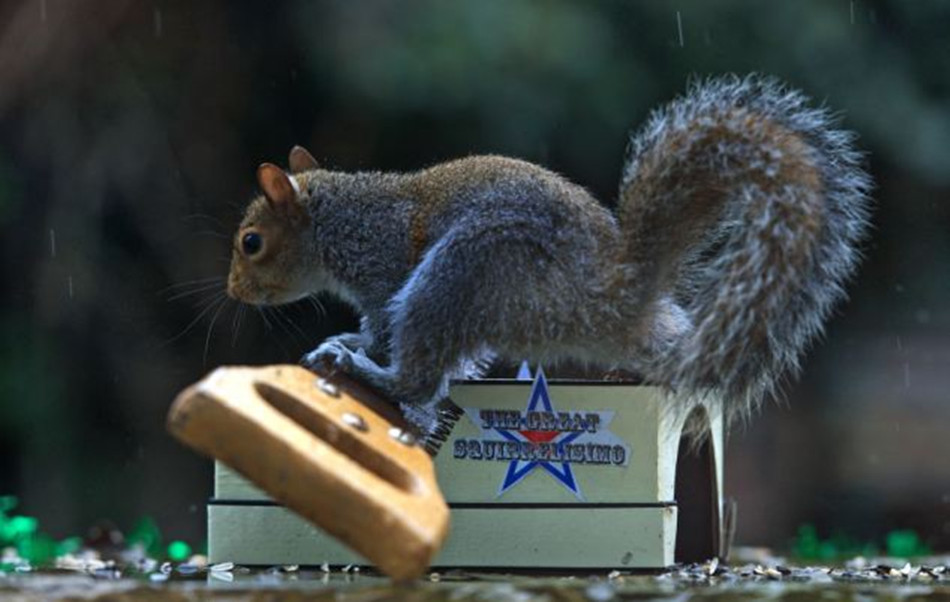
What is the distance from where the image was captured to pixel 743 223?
228 cm

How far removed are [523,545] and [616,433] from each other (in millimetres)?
196

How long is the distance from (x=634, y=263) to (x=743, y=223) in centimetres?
18

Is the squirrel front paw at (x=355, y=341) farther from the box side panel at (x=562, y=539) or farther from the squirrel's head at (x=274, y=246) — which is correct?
the box side panel at (x=562, y=539)

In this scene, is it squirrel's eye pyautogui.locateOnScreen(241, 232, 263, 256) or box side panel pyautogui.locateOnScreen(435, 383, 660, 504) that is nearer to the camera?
box side panel pyautogui.locateOnScreen(435, 383, 660, 504)

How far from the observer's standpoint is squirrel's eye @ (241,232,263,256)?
2695 mm

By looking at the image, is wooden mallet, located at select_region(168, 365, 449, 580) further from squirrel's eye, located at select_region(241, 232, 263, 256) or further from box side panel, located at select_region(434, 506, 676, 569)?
squirrel's eye, located at select_region(241, 232, 263, 256)

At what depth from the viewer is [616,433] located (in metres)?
2.24

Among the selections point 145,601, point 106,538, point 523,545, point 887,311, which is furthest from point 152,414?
point 145,601

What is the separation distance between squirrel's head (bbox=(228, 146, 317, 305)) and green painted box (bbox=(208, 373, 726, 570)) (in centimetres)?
50

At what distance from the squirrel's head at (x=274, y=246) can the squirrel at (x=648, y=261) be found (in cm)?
16

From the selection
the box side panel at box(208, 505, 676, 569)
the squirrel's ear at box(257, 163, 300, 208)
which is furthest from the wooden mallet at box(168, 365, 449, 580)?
the squirrel's ear at box(257, 163, 300, 208)

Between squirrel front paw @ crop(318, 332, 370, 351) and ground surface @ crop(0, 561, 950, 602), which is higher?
squirrel front paw @ crop(318, 332, 370, 351)

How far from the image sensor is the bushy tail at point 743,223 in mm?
2182

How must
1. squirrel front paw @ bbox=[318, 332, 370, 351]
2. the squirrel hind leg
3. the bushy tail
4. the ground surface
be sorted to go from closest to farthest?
the ground surface → the bushy tail → the squirrel hind leg → squirrel front paw @ bbox=[318, 332, 370, 351]
